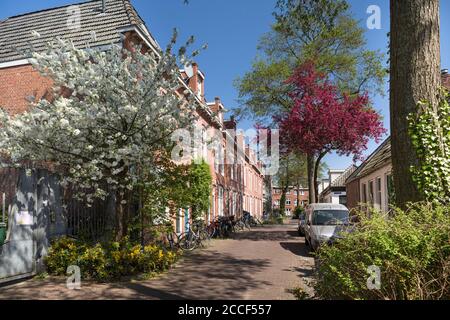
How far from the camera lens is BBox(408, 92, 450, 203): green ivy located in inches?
243

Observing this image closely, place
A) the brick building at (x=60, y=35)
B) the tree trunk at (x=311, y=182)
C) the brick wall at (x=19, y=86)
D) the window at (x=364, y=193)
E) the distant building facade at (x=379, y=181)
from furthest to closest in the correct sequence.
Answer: the tree trunk at (x=311, y=182), the window at (x=364, y=193), the distant building facade at (x=379, y=181), the brick wall at (x=19, y=86), the brick building at (x=60, y=35)

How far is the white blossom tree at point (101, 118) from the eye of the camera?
29.7ft

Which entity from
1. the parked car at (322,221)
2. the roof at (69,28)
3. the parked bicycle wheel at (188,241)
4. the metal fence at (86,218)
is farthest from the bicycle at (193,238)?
the roof at (69,28)

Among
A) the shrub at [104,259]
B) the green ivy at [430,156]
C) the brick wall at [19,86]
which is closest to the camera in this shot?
the green ivy at [430,156]

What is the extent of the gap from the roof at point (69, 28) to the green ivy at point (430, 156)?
→ 980 centimetres

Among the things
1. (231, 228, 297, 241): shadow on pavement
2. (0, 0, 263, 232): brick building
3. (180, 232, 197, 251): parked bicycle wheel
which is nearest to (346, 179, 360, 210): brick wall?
(231, 228, 297, 241): shadow on pavement

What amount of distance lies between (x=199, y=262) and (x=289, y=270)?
291 centimetres

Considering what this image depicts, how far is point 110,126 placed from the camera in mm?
9242

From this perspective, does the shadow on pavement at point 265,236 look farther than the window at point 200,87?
No

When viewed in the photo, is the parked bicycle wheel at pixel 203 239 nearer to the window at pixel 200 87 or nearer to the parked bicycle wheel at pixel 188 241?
the parked bicycle wheel at pixel 188 241

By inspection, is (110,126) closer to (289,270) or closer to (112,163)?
(112,163)

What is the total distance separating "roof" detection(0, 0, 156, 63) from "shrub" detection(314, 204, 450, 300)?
10699mm

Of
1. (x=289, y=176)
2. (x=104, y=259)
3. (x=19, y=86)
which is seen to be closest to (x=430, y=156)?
(x=104, y=259)

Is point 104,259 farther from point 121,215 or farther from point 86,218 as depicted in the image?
point 86,218
